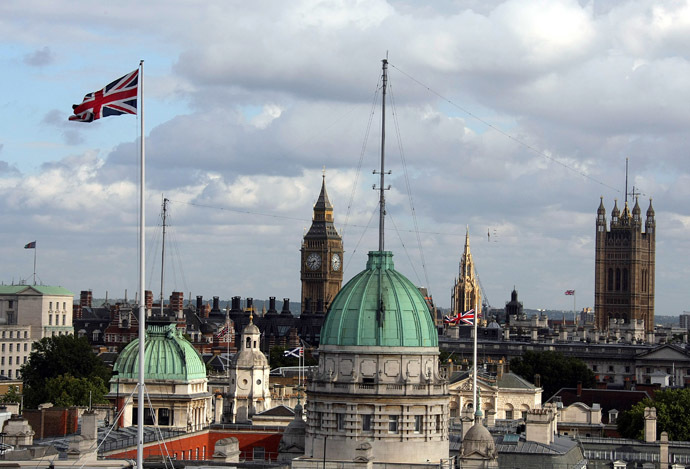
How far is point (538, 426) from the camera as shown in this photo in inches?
3674

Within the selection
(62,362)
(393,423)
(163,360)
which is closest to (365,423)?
(393,423)

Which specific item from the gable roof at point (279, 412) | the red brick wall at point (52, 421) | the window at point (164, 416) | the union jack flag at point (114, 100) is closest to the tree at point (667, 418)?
the gable roof at point (279, 412)

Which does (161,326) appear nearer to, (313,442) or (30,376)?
(313,442)

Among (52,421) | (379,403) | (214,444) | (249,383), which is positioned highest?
(379,403)

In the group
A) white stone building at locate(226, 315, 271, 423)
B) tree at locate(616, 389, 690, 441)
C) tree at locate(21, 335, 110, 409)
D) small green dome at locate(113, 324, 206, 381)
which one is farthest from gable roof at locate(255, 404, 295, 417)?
tree at locate(21, 335, 110, 409)

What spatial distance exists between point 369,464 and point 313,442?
5639 mm

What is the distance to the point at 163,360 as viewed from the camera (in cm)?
11231

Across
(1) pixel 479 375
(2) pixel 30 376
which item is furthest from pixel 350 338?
(2) pixel 30 376

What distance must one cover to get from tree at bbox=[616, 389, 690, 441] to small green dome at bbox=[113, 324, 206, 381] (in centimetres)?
3357

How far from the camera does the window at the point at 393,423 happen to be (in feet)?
261

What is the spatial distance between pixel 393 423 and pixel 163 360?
1401 inches

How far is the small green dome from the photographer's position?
112m

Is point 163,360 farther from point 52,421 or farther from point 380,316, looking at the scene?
point 380,316

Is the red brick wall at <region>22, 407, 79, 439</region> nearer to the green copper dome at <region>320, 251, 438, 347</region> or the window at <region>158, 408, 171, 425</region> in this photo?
the window at <region>158, 408, 171, 425</region>
